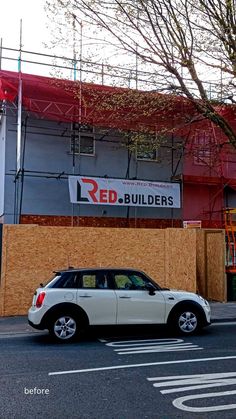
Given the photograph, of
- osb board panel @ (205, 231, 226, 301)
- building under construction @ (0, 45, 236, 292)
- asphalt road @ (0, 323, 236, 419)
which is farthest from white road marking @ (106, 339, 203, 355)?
building under construction @ (0, 45, 236, 292)

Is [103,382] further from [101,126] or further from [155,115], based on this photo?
[101,126]

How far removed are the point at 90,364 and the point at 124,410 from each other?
6.53ft

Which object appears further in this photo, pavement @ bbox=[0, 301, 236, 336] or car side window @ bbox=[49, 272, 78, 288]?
pavement @ bbox=[0, 301, 236, 336]

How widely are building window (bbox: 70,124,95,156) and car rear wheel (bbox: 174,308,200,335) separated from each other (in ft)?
30.5

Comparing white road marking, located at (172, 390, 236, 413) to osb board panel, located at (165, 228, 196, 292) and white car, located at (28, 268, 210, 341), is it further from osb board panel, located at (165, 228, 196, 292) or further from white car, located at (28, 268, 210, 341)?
osb board panel, located at (165, 228, 196, 292)

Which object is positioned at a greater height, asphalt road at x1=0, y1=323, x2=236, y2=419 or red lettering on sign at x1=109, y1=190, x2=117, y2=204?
red lettering on sign at x1=109, y1=190, x2=117, y2=204

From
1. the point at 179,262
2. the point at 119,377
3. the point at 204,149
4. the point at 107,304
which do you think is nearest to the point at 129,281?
the point at 107,304

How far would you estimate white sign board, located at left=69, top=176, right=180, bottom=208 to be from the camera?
15.3 m

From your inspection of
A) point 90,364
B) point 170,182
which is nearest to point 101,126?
point 170,182

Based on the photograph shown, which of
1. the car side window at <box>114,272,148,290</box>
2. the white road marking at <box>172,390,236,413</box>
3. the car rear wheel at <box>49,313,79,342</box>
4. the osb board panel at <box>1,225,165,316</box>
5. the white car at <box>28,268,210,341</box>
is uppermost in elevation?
the osb board panel at <box>1,225,165,316</box>

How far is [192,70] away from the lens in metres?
11.8

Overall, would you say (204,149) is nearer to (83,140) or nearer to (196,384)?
(83,140)

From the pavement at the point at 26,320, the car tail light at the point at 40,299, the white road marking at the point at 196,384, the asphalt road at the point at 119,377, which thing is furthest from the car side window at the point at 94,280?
the white road marking at the point at 196,384

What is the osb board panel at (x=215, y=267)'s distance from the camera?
44.4 feet
